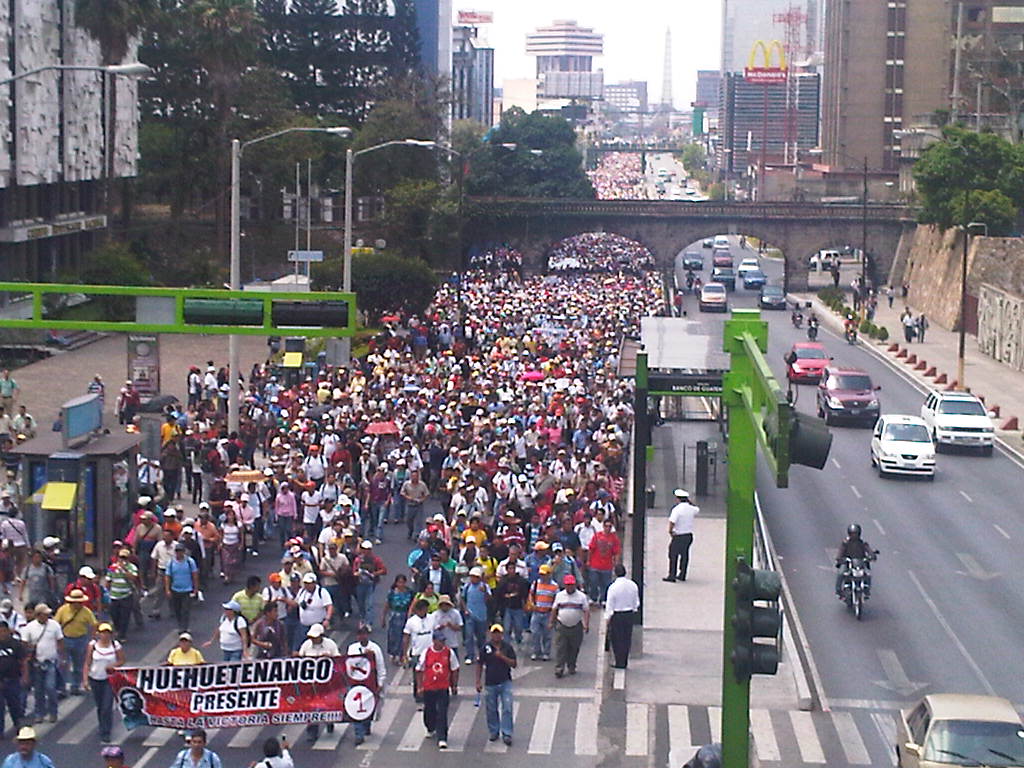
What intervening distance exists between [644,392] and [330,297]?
579 cm

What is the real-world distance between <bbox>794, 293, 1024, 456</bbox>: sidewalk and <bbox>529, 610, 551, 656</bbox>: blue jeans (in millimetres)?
24212

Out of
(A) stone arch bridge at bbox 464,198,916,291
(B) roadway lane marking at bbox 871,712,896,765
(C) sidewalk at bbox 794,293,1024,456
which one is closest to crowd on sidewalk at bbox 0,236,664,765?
(B) roadway lane marking at bbox 871,712,896,765

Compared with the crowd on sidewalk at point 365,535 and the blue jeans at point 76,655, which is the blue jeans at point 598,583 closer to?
the crowd on sidewalk at point 365,535

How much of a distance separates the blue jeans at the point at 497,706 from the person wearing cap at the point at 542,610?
3.31 metres

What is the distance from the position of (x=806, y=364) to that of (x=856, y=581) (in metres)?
32.9

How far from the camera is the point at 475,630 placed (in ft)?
71.2

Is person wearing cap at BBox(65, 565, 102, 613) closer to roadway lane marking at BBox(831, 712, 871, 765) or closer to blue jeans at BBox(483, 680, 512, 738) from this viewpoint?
blue jeans at BBox(483, 680, 512, 738)

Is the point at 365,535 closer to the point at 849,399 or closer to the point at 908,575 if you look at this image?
the point at 908,575

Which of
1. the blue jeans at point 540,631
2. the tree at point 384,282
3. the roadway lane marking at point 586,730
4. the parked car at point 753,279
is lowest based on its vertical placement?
the roadway lane marking at point 586,730

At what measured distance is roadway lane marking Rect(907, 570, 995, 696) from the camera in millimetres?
22438

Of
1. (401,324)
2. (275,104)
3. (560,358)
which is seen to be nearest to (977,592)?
(560,358)

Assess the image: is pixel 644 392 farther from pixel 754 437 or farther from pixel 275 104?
pixel 275 104

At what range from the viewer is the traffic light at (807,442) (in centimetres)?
992

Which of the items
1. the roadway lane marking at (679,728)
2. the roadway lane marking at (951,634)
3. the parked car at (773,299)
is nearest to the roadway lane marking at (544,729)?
the roadway lane marking at (679,728)
